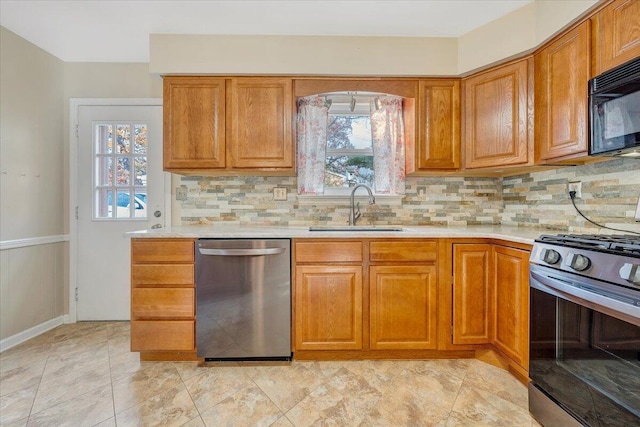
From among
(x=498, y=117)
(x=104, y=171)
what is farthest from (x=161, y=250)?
(x=498, y=117)

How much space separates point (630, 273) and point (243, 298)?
6.17 feet

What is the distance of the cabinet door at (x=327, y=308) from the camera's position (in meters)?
A: 2.01

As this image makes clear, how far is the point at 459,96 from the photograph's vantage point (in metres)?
2.34

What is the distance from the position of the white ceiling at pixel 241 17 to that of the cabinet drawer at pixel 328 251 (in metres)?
1.58

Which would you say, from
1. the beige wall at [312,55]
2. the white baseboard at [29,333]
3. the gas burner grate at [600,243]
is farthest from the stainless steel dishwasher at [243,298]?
the white baseboard at [29,333]

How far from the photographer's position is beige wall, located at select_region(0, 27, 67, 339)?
229cm

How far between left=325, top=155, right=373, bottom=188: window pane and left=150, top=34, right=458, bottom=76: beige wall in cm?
73

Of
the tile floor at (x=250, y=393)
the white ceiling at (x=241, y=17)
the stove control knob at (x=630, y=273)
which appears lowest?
the tile floor at (x=250, y=393)

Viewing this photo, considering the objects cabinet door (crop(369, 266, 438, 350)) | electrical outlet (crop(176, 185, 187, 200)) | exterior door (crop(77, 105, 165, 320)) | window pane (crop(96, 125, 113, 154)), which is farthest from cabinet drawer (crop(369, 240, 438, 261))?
window pane (crop(96, 125, 113, 154))

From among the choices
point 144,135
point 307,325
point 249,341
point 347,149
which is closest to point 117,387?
point 249,341

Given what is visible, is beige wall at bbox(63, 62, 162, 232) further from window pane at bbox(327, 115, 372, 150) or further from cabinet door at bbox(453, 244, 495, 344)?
cabinet door at bbox(453, 244, 495, 344)

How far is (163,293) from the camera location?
199 cm

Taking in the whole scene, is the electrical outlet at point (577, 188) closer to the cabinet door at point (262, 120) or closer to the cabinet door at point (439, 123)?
the cabinet door at point (439, 123)

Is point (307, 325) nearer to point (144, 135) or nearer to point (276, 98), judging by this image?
point (276, 98)
